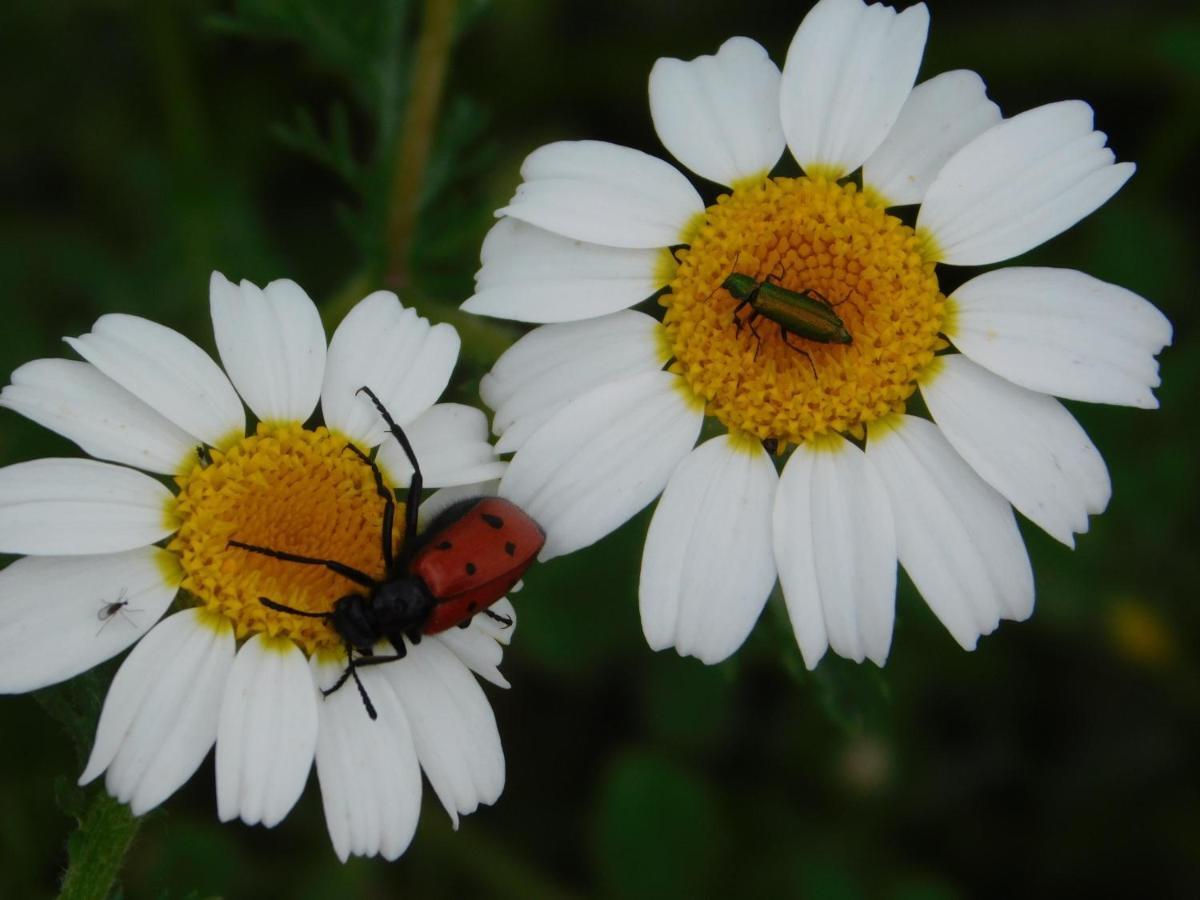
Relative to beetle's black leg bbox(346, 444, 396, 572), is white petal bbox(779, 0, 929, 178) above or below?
above

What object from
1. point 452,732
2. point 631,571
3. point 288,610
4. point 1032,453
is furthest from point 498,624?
point 631,571

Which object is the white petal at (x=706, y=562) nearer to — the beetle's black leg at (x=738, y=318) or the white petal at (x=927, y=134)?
the beetle's black leg at (x=738, y=318)

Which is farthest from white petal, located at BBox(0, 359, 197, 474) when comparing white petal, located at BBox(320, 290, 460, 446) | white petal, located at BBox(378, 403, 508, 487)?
white petal, located at BBox(378, 403, 508, 487)

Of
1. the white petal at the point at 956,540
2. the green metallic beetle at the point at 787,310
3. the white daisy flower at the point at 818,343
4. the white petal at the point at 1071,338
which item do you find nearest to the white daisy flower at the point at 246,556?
the white daisy flower at the point at 818,343

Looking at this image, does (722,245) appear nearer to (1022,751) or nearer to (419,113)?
(419,113)

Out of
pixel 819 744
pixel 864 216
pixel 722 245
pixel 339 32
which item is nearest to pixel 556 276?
pixel 722 245

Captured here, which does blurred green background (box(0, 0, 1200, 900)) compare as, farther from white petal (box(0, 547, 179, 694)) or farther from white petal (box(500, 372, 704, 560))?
white petal (box(0, 547, 179, 694))
